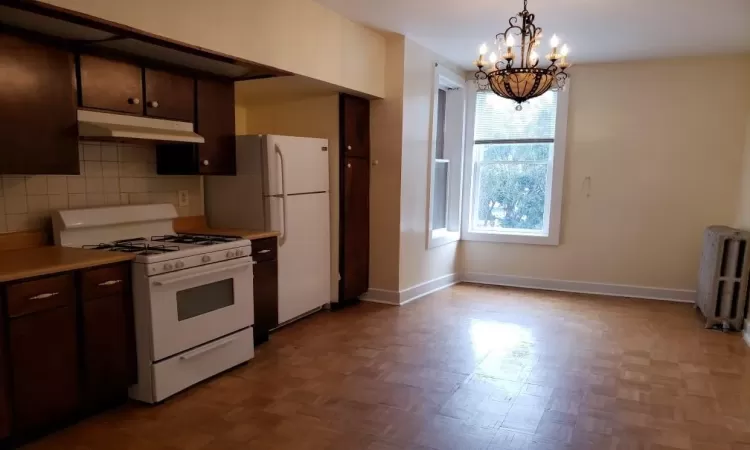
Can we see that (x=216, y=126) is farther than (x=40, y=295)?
Yes

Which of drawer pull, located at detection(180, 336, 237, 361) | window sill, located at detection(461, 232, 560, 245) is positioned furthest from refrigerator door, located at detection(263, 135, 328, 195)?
window sill, located at detection(461, 232, 560, 245)

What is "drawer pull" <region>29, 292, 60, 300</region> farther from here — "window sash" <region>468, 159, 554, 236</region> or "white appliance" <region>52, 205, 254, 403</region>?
"window sash" <region>468, 159, 554, 236</region>

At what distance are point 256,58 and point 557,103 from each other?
3.49 metres

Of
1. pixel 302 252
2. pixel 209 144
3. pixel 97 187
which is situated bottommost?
pixel 302 252

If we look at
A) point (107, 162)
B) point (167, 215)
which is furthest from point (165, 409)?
point (107, 162)

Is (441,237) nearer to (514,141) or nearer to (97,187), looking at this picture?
(514,141)

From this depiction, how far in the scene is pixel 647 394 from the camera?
9.48 feet

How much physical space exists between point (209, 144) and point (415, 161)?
6.77ft

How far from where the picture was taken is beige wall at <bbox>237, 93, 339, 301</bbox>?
14.6ft

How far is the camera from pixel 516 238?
5.66 metres

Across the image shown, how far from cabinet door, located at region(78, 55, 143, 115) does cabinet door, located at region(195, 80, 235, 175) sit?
0.49m

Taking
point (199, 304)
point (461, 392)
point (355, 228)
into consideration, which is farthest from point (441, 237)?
point (199, 304)

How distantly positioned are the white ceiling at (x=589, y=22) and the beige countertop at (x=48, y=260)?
7.51 feet

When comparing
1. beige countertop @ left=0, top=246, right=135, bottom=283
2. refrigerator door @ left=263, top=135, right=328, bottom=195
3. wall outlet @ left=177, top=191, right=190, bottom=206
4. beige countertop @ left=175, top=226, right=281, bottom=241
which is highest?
refrigerator door @ left=263, top=135, right=328, bottom=195
